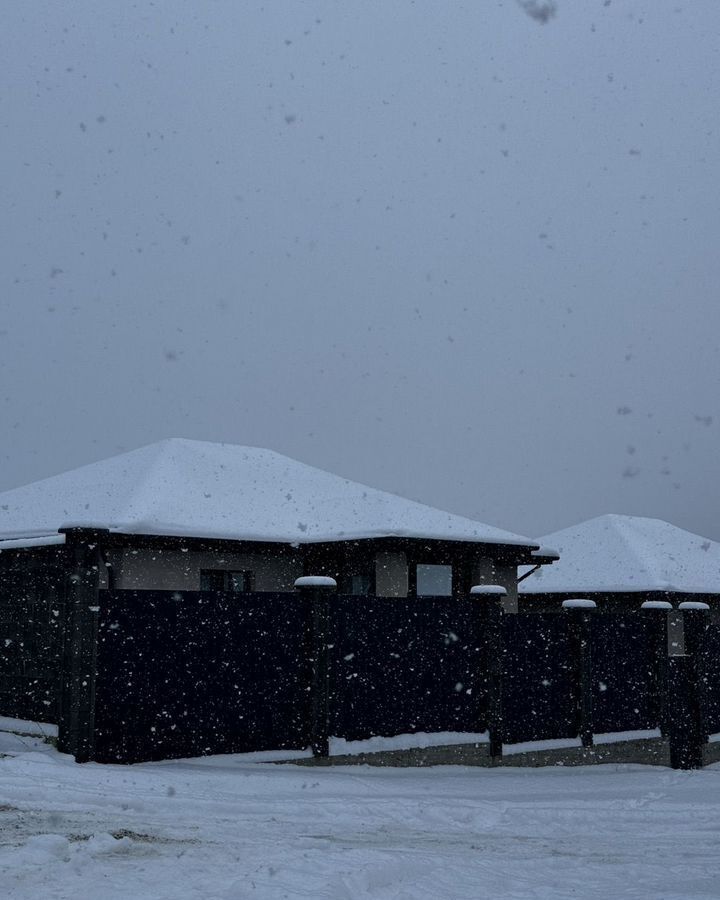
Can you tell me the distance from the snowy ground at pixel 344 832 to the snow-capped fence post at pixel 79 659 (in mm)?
222

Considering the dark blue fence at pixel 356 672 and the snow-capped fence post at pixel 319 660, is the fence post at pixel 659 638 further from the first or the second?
Answer: the snow-capped fence post at pixel 319 660

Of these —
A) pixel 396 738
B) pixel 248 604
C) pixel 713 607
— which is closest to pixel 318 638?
pixel 248 604

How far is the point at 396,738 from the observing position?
429 inches

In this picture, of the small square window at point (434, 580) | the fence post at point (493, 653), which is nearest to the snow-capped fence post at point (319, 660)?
the fence post at point (493, 653)

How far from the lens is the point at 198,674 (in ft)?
31.8

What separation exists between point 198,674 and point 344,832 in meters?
3.18

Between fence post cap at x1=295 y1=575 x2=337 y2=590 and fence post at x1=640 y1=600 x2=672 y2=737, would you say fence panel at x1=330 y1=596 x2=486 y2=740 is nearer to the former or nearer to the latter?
fence post cap at x1=295 y1=575 x2=337 y2=590

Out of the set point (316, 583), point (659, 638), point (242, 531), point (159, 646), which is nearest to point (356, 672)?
point (316, 583)

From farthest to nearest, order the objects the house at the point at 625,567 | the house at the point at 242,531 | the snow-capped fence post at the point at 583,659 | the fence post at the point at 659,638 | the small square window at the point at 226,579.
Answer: the house at the point at 625,567 → the small square window at the point at 226,579 → the house at the point at 242,531 → the fence post at the point at 659,638 → the snow-capped fence post at the point at 583,659

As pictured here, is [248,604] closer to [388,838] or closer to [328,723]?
[328,723]

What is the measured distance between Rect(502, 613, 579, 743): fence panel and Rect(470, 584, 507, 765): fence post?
20cm

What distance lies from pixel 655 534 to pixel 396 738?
29.9 m

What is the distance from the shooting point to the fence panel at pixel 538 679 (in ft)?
37.2

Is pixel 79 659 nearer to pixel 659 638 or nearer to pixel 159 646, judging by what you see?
pixel 159 646
